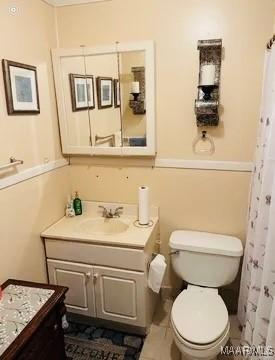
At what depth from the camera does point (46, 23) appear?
188cm

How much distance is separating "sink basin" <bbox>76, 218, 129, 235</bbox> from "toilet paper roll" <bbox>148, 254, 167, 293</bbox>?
385 mm

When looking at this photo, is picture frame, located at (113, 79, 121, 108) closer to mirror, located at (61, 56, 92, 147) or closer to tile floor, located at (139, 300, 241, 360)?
mirror, located at (61, 56, 92, 147)

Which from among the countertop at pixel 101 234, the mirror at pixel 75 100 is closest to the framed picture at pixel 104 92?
the mirror at pixel 75 100

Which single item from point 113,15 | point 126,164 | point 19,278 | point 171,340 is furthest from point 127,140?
point 171,340

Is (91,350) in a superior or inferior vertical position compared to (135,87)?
inferior

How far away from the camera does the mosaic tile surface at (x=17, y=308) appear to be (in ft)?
3.85

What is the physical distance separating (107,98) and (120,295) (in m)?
1.40

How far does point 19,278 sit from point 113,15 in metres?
1.84

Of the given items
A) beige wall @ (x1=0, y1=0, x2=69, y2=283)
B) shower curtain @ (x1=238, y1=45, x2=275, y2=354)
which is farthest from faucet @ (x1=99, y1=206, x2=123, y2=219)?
shower curtain @ (x1=238, y1=45, x2=275, y2=354)

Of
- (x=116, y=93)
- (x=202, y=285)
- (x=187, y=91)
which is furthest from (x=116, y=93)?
(x=202, y=285)

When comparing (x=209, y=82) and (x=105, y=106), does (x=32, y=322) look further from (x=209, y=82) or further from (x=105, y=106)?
(x=209, y=82)

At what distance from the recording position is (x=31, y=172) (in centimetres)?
176

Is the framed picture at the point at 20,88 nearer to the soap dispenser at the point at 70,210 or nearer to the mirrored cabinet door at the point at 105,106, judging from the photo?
the mirrored cabinet door at the point at 105,106

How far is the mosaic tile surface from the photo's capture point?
3.85 ft
